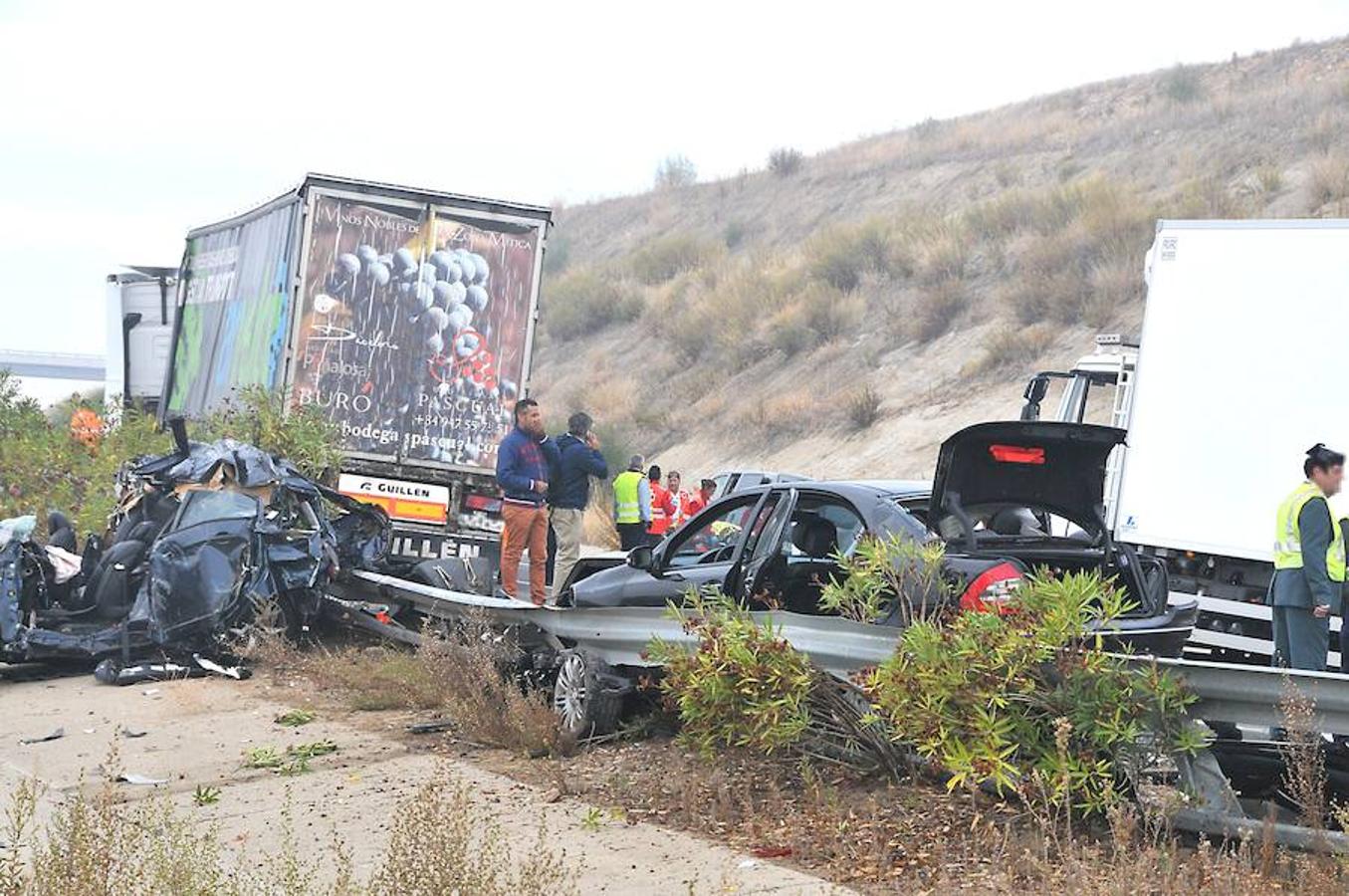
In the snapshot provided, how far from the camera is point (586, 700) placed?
9719mm

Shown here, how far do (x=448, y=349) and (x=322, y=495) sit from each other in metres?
2.79

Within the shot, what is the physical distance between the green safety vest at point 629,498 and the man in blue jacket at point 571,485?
4050 millimetres

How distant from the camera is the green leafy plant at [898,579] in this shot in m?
7.83

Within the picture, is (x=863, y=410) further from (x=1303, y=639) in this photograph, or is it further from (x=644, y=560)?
(x=644, y=560)

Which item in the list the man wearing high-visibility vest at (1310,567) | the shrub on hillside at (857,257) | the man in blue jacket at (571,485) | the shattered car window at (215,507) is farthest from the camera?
the shrub on hillside at (857,257)

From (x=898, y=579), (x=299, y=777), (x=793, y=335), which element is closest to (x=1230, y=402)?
(x=898, y=579)

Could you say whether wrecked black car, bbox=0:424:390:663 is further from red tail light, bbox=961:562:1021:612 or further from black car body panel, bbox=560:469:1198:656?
red tail light, bbox=961:562:1021:612

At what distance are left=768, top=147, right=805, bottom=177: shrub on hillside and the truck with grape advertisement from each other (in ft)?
152

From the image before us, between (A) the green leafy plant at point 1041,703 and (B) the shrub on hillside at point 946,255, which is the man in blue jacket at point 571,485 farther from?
(B) the shrub on hillside at point 946,255

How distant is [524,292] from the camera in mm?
16516

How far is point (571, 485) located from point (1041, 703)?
9.48m

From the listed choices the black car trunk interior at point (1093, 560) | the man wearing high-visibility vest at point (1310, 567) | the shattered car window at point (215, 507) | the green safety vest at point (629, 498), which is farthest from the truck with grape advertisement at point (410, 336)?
the black car trunk interior at point (1093, 560)

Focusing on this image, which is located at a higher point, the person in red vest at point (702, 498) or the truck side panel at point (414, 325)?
the truck side panel at point (414, 325)

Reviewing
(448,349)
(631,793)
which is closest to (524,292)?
(448,349)
